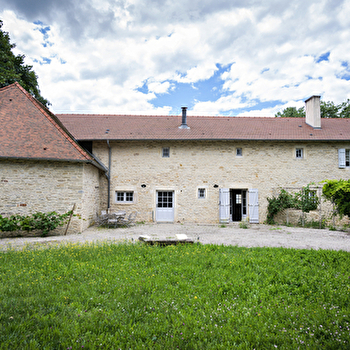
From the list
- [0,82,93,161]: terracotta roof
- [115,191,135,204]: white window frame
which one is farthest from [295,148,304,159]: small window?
[0,82,93,161]: terracotta roof

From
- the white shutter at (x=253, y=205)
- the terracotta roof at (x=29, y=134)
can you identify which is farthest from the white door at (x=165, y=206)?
the terracotta roof at (x=29, y=134)

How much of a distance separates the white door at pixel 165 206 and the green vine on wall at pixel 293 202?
203 inches

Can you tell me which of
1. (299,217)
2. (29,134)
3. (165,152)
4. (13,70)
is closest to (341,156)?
(299,217)

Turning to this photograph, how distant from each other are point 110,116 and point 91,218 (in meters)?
7.45

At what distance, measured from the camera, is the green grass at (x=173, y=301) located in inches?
101

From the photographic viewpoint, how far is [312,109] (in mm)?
14555

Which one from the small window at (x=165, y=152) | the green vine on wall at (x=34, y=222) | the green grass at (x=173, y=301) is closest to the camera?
the green grass at (x=173, y=301)

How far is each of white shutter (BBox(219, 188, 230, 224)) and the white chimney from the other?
6.93 m

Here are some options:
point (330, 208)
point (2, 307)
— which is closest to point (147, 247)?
point (2, 307)

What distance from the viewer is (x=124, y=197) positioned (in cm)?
1298

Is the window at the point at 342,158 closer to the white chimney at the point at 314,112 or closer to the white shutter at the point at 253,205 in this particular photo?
the white chimney at the point at 314,112

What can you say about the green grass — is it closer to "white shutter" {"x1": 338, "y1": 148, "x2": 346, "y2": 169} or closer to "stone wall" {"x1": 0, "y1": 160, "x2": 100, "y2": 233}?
"stone wall" {"x1": 0, "y1": 160, "x2": 100, "y2": 233}

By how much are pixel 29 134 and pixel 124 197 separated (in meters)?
5.36

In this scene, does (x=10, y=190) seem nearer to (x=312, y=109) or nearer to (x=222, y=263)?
(x=222, y=263)
